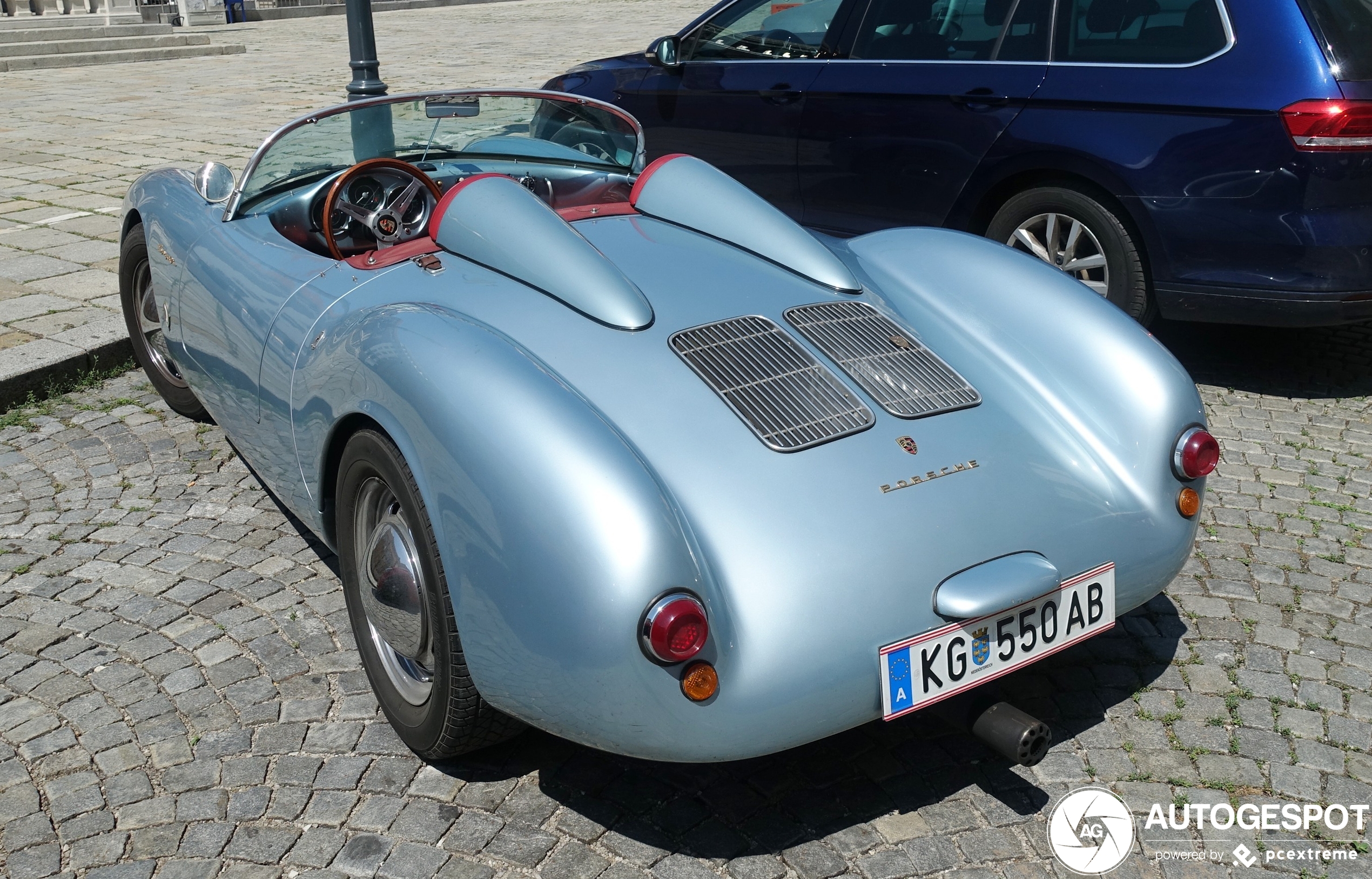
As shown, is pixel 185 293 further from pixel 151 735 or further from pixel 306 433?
pixel 151 735

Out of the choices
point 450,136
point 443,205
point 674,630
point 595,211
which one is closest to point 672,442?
point 674,630

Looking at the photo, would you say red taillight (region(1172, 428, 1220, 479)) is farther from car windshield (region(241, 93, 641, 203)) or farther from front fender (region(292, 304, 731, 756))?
car windshield (region(241, 93, 641, 203))

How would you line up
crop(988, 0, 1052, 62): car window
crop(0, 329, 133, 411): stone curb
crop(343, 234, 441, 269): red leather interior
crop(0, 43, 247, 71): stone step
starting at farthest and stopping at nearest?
crop(0, 43, 247, 71): stone step, crop(988, 0, 1052, 62): car window, crop(0, 329, 133, 411): stone curb, crop(343, 234, 441, 269): red leather interior

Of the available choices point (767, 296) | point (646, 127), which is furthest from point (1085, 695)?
point (646, 127)

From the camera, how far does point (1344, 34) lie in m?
4.42

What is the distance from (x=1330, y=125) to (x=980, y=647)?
2967 millimetres

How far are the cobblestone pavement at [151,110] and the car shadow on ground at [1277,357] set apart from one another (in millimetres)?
4721

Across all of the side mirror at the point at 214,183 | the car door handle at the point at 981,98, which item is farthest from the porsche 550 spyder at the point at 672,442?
the car door handle at the point at 981,98

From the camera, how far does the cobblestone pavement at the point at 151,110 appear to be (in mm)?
5746

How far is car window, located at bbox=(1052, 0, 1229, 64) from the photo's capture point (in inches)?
182

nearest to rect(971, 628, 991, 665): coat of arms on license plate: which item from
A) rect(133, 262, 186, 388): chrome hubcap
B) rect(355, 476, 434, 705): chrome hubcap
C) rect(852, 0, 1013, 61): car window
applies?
rect(355, 476, 434, 705): chrome hubcap

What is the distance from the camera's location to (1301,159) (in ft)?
14.1

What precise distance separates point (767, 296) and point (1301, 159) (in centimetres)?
246

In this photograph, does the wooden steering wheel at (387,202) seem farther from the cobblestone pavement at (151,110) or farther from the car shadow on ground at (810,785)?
the cobblestone pavement at (151,110)
